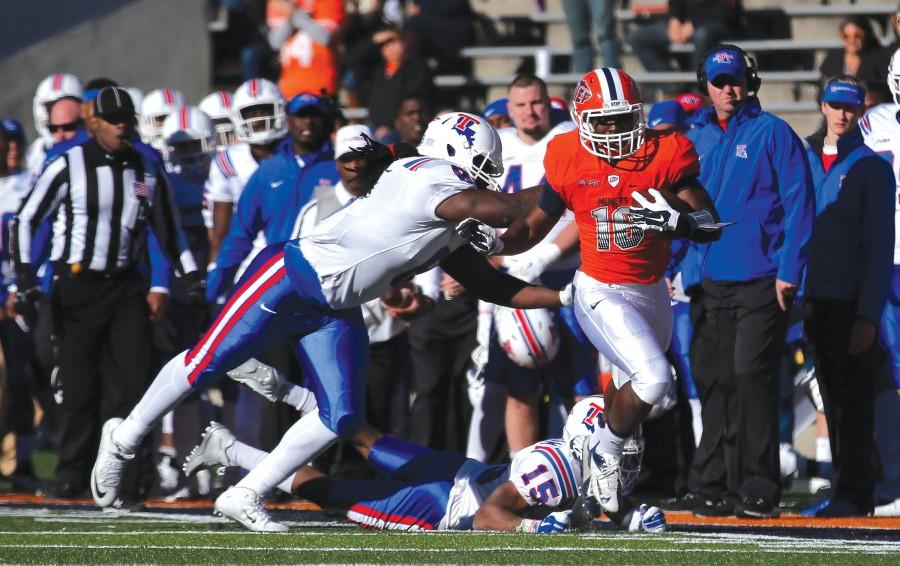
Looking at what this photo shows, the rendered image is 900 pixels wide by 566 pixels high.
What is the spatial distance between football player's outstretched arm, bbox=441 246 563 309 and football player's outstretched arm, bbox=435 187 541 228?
520 mm

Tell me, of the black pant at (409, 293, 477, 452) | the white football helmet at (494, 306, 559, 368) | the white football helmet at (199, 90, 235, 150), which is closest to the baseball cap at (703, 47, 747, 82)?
the white football helmet at (494, 306, 559, 368)

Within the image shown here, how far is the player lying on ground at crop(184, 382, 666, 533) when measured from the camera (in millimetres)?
5594

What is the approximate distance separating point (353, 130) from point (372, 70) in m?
4.34

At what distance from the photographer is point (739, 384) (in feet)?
22.0

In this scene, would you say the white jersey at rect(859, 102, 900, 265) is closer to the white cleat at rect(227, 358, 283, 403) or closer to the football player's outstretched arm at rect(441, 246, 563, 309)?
the football player's outstretched arm at rect(441, 246, 563, 309)

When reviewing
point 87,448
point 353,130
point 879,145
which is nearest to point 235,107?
point 353,130

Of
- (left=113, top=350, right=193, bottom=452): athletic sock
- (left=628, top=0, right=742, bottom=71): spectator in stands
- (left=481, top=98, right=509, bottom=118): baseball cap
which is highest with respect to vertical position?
(left=628, top=0, right=742, bottom=71): spectator in stands

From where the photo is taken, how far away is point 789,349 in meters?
8.49

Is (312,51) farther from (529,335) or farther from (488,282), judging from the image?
(488,282)

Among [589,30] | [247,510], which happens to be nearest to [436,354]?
[247,510]

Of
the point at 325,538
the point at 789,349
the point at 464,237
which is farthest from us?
the point at 789,349

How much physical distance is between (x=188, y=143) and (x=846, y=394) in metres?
3.83

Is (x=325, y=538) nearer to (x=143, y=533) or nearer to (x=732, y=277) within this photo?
(x=143, y=533)

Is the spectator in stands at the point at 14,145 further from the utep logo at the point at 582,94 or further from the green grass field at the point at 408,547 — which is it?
the utep logo at the point at 582,94
